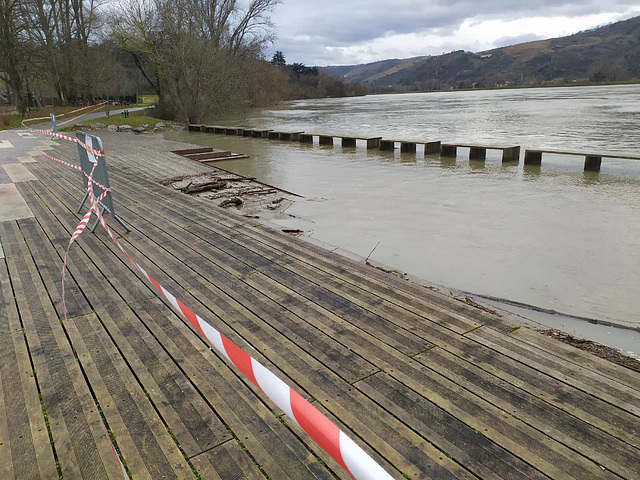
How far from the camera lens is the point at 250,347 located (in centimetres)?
311

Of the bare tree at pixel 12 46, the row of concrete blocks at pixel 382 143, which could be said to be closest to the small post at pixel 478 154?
the row of concrete blocks at pixel 382 143

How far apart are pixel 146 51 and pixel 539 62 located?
167 m

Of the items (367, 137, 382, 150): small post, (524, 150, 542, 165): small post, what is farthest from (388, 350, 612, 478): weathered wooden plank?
(367, 137, 382, 150): small post

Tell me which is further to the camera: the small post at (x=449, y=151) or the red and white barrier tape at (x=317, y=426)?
the small post at (x=449, y=151)

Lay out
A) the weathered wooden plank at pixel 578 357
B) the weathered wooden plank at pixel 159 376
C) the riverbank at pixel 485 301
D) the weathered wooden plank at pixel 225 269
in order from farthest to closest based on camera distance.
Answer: the riverbank at pixel 485 301, the weathered wooden plank at pixel 225 269, the weathered wooden plank at pixel 578 357, the weathered wooden plank at pixel 159 376

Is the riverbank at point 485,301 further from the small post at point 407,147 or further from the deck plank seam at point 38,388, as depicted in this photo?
the small post at point 407,147

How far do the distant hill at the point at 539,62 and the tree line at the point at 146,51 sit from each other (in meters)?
95.6

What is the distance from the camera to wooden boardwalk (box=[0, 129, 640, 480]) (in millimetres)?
2182

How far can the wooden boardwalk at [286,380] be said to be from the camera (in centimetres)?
218

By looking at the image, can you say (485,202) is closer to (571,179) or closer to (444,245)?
(444,245)

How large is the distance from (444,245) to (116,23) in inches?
1080

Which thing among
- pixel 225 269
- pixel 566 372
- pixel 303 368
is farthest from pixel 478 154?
pixel 303 368

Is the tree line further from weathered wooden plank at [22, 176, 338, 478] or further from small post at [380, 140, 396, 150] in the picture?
weathered wooden plank at [22, 176, 338, 478]

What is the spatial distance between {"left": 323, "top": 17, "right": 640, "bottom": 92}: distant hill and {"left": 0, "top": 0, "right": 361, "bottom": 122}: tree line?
9559 centimetres
